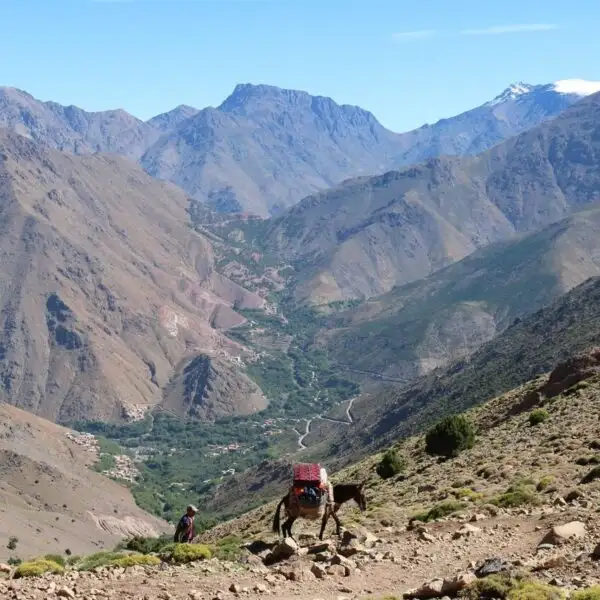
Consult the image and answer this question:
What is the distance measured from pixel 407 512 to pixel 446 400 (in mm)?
133132

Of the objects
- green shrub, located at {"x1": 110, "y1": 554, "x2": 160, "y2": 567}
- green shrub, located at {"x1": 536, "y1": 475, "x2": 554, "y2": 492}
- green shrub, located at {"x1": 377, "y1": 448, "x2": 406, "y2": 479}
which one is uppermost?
green shrub, located at {"x1": 110, "y1": 554, "x2": 160, "y2": 567}

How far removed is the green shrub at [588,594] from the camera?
17172mm

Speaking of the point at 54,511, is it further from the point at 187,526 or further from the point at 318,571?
the point at 318,571

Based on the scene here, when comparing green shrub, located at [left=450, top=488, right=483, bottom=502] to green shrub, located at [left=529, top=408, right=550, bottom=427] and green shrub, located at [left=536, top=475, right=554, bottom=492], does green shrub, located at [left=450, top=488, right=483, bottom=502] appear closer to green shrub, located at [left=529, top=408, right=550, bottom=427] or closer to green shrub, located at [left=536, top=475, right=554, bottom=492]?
green shrub, located at [left=536, top=475, right=554, bottom=492]

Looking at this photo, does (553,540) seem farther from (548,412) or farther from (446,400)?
(446,400)

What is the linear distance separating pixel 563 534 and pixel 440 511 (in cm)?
873

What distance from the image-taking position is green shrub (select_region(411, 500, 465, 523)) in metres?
32.1

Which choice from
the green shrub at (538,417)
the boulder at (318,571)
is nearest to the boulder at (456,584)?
the boulder at (318,571)

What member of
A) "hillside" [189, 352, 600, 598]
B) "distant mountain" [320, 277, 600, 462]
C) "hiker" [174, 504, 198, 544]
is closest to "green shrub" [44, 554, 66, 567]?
"hiker" [174, 504, 198, 544]

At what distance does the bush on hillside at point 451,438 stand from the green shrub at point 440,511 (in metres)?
24.2

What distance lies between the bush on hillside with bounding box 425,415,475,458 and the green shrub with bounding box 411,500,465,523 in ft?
79.5

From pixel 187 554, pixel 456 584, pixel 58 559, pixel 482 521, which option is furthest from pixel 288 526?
pixel 58 559

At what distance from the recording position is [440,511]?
32.6 meters

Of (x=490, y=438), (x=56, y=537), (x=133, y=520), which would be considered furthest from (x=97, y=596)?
(x=133, y=520)
